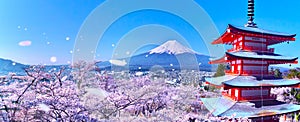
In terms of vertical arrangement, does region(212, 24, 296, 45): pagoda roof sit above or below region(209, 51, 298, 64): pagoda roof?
above

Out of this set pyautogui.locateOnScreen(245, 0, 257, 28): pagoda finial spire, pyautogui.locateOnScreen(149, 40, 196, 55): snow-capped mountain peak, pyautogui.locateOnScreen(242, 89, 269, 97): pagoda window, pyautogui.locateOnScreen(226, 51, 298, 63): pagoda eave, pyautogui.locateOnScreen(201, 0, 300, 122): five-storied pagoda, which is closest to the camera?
pyautogui.locateOnScreen(201, 0, 300, 122): five-storied pagoda

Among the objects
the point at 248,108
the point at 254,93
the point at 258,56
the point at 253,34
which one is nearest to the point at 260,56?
the point at 258,56

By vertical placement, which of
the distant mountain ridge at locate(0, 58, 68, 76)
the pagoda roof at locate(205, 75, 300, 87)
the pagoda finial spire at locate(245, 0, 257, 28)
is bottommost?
the pagoda roof at locate(205, 75, 300, 87)

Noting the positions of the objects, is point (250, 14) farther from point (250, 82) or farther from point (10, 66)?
point (10, 66)

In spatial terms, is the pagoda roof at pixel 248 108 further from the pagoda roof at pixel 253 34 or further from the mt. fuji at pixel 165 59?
the mt. fuji at pixel 165 59

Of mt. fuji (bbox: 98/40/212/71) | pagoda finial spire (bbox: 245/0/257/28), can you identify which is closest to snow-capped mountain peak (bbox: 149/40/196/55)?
mt. fuji (bbox: 98/40/212/71)

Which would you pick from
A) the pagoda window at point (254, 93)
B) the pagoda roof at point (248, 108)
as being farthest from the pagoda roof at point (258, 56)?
the pagoda roof at point (248, 108)

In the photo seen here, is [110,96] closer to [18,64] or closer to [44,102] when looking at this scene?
[44,102]

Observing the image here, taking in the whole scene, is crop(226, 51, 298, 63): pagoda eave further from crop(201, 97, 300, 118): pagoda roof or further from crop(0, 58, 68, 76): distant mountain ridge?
crop(0, 58, 68, 76): distant mountain ridge
